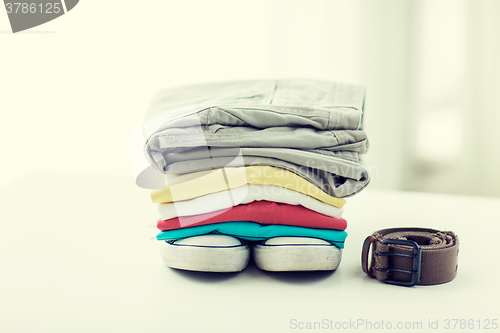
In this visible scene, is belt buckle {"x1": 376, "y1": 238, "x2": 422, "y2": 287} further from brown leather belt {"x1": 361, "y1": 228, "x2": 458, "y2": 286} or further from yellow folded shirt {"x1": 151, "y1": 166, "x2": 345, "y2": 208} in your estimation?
yellow folded shirt {"x1": 151, "y1": 166, "x2": 345, "y2": 208}

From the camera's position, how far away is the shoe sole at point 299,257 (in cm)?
61

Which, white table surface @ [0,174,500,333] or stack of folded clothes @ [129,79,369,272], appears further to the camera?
stack of folded clothes @ [129,79,369,272]

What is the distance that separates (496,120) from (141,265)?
1138 mm

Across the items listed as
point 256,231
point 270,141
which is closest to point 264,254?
point 256,231

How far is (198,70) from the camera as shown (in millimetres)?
1416

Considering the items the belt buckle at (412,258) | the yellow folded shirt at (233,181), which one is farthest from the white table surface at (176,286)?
the yellow folded shirt at (233,181)

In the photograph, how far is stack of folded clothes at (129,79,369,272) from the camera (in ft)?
2.01

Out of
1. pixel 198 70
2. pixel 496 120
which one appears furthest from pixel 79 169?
pixel 496 120

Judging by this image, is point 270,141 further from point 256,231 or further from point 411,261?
point 411,261

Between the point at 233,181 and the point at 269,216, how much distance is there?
0.24 ft

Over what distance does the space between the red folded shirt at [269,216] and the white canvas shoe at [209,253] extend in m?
0.03

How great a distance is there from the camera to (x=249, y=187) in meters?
0.62

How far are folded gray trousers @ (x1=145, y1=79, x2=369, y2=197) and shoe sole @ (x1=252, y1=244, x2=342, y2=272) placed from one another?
0.28ft

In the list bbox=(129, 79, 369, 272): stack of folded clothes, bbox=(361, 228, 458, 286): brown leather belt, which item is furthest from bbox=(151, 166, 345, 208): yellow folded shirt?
bbox=(361, 228, 458, 286): brown leather belt
